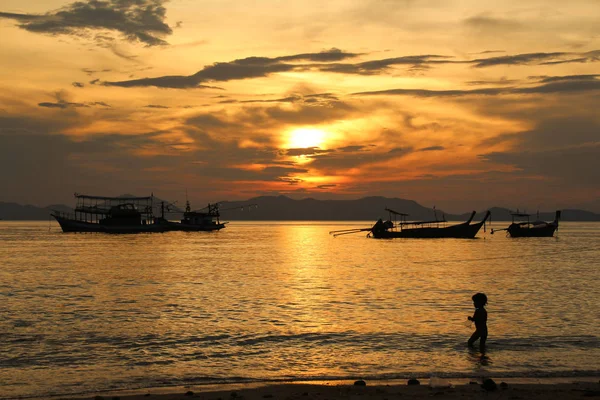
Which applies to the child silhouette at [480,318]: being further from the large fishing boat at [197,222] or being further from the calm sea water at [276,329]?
the large fishing boat at [197,222]

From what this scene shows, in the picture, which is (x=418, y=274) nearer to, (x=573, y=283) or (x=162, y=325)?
(x=573, y=283)

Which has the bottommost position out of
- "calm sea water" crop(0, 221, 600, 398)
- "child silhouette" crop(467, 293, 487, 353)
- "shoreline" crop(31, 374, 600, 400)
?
"calm sea water" crop(0, 221, 600, 398)

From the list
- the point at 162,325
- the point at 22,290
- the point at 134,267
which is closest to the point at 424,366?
the point at 162,325

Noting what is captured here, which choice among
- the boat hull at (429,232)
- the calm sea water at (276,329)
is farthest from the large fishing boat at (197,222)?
the calm sea water at (276,329)

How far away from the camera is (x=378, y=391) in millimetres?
14094

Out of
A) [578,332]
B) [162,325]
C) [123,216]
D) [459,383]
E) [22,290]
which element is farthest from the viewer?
[123,216]

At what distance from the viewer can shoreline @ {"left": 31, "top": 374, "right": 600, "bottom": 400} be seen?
13.7 metres

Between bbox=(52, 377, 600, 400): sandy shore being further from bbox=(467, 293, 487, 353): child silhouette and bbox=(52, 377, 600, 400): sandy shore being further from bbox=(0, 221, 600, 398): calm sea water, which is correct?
bbox=(467, 293, 487, 353): child silhouette

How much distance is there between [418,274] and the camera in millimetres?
53500

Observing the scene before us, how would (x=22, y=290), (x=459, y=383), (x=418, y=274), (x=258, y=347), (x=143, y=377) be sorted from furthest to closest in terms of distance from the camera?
(x=418, y=274) → (x=22, y=290) → (x=258, y=347) → (x=143, y=377) → (x=459, y=383)

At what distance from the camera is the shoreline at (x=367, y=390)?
44.9 feet

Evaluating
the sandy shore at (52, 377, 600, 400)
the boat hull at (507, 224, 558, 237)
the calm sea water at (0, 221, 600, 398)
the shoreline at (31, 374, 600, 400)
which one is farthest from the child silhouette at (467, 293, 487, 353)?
the boat hull at (507, 224, 558, 237)

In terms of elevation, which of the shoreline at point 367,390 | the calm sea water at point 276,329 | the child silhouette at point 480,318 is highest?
the child silhouette at point 480,318

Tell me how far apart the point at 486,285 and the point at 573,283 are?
7.44 meters
